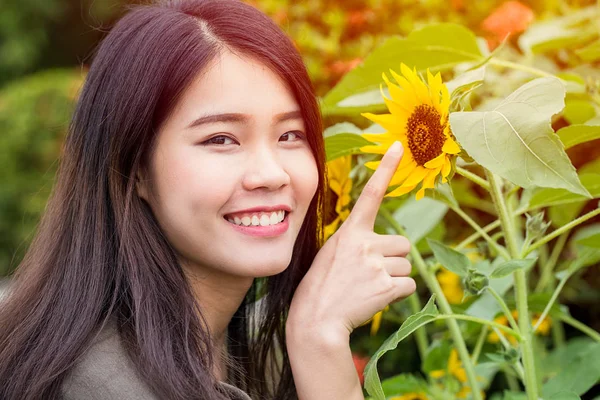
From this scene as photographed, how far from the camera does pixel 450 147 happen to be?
35.6 inches

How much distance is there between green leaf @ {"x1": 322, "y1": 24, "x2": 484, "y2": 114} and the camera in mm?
1189

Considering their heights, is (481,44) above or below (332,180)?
above

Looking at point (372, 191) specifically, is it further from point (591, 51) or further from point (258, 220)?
point (591, 51)

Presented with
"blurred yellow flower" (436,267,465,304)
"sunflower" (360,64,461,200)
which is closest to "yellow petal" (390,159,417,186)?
"sunflower" (360,64,461,200)

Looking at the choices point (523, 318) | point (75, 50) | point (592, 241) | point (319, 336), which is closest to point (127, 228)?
point (319, 336)

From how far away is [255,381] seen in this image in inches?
54.0

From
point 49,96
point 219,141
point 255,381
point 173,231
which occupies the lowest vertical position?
point 255,381

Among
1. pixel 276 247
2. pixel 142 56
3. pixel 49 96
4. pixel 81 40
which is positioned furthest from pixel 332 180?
pixel 81 40

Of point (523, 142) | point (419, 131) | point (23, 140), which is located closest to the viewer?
point (523, 142)

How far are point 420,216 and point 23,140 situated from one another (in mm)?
3389

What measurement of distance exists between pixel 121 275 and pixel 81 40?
4966 millimetres

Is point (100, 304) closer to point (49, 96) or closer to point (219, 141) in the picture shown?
point (219, 141)

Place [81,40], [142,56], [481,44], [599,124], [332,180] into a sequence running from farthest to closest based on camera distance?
[81,40]
[481,44]
[332,180]
[142,56]
[599,124]

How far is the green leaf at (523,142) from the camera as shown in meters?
0.84
